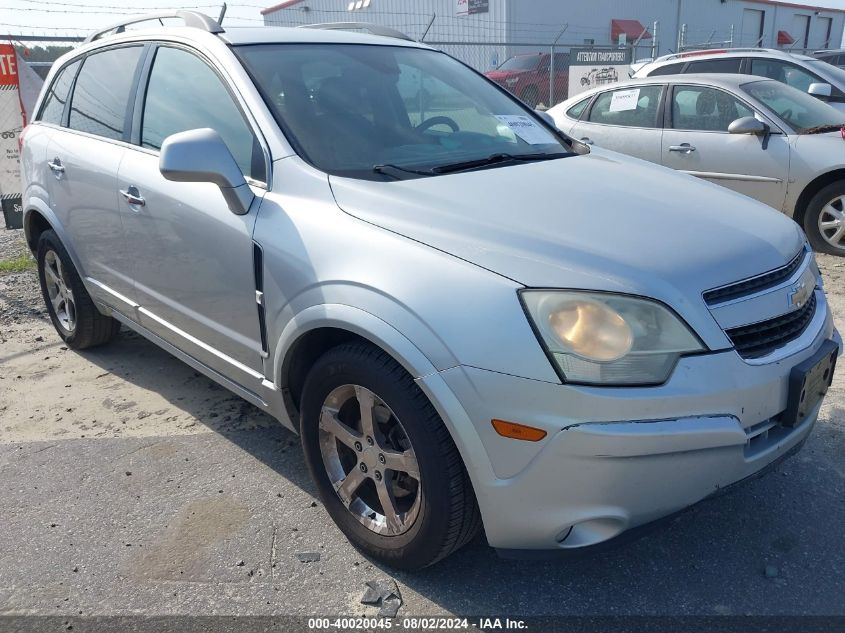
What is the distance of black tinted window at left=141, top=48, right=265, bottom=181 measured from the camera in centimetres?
286

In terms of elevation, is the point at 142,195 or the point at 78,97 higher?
the point at 78,97

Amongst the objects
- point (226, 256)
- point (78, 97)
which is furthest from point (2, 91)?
point (226, 256)

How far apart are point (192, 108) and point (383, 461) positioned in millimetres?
1748

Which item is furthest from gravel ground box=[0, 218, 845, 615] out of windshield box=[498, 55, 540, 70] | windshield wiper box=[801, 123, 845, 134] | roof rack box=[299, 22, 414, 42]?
windshield box=[498, 55, 540, 70]

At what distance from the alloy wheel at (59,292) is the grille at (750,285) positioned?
12.0 ft

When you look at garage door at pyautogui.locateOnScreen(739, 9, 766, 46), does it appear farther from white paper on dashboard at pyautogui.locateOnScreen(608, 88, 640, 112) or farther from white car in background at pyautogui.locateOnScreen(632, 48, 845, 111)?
white paper on dashboard at pyautogui.locateOnScreen(608, 88, 640, 112)

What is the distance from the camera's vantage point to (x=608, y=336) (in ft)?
6.56

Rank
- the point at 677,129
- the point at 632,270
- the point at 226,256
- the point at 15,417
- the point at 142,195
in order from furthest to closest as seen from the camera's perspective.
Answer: the point at 677,129
the point at 15,417
the point at 142,195
the point at 226,256
the point at 632,270

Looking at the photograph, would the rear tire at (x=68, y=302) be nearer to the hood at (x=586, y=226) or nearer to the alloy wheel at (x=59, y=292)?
the alloy wheel at (x=59, y=292)

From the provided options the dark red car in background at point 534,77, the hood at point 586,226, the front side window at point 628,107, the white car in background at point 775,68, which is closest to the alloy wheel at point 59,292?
the hood at point 586,226

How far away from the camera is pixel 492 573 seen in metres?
2.55

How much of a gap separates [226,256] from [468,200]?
969 mm

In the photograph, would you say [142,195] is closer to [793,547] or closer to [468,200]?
[468,200]

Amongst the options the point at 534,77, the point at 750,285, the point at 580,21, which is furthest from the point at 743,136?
the point at 580,21
